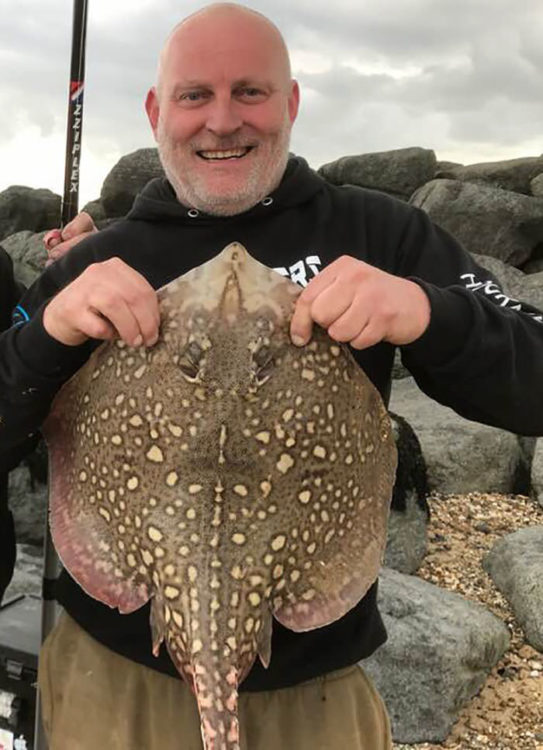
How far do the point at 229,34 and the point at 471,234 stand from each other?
16137mm

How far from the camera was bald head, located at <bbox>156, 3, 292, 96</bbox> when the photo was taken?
114 inches

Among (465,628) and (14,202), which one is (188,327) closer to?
(465,628)

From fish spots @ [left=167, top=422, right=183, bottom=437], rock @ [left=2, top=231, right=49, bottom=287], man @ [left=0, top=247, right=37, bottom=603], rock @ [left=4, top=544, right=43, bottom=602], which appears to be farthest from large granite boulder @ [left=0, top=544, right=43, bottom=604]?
rock @ [left=2, top=231, right=49, bottom=287]

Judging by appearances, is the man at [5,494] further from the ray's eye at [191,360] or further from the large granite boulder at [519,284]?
the large granite boulder at [519,284]

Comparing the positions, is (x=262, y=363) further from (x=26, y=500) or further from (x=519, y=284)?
Answer: (x=519, y=284)

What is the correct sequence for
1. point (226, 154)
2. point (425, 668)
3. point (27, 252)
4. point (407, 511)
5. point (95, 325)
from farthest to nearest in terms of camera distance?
point (27, 252)
point (407, 511)
point (425, 668)
point (226, 154)
point (95, 325)

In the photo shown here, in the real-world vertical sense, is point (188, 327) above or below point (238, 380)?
above

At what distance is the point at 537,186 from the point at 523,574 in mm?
17325

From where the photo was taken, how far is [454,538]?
7.77 meters

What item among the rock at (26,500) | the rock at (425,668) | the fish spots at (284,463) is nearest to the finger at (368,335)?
the fish spots at (284,463)

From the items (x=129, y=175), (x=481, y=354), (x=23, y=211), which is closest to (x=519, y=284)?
(x=481, y=354)

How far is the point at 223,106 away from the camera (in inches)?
111

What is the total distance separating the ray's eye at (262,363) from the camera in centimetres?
217

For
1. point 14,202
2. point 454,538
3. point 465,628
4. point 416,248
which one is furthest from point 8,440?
point 14,202
